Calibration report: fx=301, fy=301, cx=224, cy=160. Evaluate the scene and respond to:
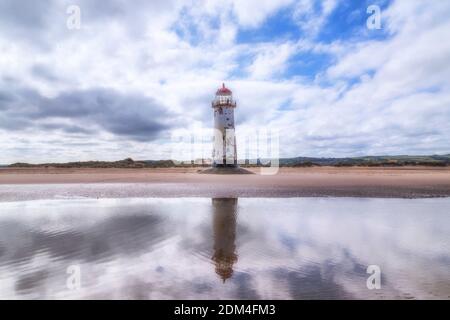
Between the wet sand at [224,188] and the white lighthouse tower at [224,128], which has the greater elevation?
the white lighthouse tower at [224,128]

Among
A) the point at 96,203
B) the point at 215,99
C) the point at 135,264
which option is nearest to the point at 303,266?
the point at 135,264

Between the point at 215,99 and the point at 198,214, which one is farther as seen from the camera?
the point at 215,99

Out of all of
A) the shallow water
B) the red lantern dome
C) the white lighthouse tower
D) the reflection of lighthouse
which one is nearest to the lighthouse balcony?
the white lighthouse tower

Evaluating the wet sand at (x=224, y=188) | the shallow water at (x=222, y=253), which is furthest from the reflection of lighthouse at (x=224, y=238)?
the wet sand at (x=224, y=188)

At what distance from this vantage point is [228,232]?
9133 mm

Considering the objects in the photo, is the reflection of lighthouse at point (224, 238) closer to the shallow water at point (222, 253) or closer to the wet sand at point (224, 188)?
the shallow water at point (222, 253)

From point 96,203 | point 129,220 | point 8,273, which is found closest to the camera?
point 8,273

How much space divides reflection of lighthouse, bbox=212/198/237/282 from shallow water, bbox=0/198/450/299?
0.03 m

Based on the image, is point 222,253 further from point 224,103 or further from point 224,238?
point 224,103

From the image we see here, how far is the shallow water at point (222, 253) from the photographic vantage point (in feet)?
16.2

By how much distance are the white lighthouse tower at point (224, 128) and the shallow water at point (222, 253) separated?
75.6ft

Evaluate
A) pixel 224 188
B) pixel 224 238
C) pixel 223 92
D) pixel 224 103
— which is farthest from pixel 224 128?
pixel 224 238

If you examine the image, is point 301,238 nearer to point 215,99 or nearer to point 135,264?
point 135,264
